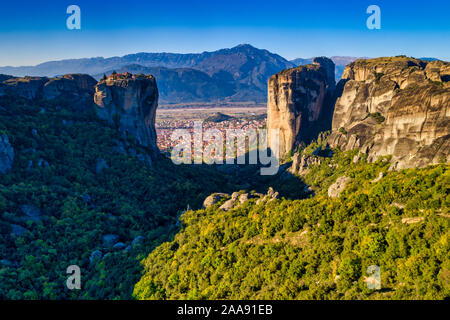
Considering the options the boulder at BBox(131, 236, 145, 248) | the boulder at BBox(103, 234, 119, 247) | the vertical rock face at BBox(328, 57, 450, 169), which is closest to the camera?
the boulder at BBox(131, 236, 145, 248)

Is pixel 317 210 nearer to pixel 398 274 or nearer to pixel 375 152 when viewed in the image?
pixel 398 274

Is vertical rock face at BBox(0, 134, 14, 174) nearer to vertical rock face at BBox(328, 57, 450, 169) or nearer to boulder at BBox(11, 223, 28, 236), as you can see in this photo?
boulder at BBox(11, 223, 28, 236)

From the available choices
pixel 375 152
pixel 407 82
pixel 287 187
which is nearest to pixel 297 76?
pixel 407 82
